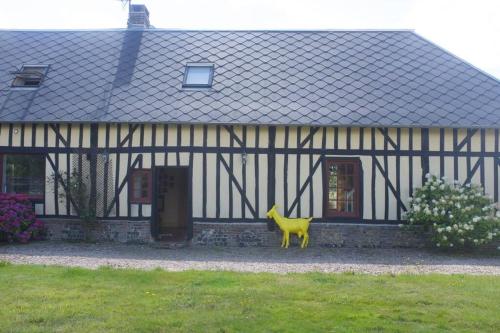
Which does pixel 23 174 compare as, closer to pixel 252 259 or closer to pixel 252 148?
pixel 252 148

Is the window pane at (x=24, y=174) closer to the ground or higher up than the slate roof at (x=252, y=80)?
closer to the ground

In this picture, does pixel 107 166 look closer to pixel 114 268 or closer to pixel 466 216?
pixel 114 268

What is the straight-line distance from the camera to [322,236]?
10.8 meters

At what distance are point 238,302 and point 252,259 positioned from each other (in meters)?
3.42

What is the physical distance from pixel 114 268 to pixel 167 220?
672 cm

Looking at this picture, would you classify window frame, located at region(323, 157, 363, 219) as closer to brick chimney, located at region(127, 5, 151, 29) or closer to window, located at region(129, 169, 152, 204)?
window, located at region(129, 169, 152, 204)

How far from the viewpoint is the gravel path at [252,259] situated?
327 inches

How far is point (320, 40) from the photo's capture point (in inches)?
539

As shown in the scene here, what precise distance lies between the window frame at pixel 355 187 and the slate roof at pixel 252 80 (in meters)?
0.82

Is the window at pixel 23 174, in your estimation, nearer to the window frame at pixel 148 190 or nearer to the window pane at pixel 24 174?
the window pane at pixel 24 174

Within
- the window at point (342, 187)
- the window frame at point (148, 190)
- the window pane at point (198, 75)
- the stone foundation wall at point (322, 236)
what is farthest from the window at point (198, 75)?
the window at point (342, 187)

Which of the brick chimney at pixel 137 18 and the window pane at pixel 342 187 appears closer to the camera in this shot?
the window pane at pixel 342 187

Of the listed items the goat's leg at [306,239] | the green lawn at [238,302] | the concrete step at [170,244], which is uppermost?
the goat's leg at [306,239]

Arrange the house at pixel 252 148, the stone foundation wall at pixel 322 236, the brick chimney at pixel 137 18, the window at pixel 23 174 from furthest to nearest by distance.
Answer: the brick chimney at pixel 137 18 < the window at pixel 23 174 < the house at pixel 252 148 < the stone foundation wall at pixel 322 236
